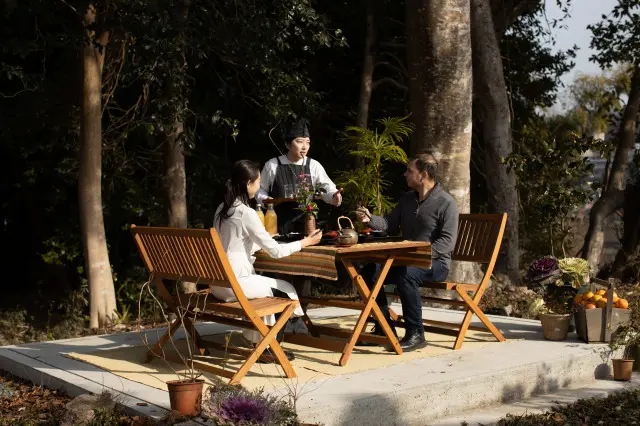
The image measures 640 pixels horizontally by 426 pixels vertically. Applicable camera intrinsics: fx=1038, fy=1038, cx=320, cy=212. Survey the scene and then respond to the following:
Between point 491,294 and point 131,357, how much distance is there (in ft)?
17.8

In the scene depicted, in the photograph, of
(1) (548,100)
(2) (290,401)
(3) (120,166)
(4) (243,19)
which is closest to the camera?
(2) (290,401)

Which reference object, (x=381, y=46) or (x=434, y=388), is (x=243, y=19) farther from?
(x=434, y=388)

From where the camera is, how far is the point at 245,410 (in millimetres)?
→ 5172

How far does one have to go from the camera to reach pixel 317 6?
15.7 m

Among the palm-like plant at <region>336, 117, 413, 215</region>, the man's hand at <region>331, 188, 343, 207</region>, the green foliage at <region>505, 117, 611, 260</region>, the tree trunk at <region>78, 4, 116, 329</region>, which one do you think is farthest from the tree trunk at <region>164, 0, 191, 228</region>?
the man's hand at <region>331, 188, 343, 207</region>

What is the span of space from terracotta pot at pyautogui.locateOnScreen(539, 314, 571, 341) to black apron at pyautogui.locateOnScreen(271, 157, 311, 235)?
77.5 inches

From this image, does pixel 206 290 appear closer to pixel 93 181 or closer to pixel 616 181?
pixel 93 181

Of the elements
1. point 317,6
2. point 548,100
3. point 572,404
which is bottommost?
point 572,404

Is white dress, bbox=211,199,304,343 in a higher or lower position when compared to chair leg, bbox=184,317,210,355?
higher

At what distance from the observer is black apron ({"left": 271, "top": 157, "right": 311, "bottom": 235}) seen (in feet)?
25.8

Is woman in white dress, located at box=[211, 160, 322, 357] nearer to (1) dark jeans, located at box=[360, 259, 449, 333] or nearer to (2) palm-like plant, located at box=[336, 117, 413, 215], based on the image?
(1) dark jeans, located at box=[360, 259, 449, 333]

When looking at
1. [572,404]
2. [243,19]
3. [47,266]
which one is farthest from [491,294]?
[47,266]

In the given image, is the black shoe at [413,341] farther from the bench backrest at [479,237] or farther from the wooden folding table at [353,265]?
the bench backrest at [479,237]

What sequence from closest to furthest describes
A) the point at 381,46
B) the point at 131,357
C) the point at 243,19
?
1. the point at 131,357
2. the point at 243,19
3. the point at 381,46
